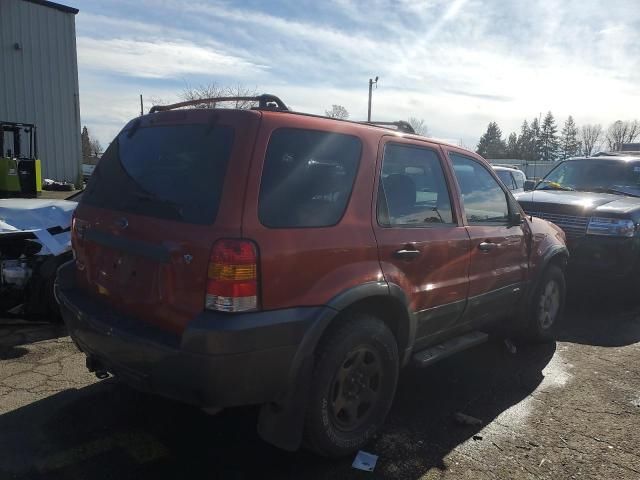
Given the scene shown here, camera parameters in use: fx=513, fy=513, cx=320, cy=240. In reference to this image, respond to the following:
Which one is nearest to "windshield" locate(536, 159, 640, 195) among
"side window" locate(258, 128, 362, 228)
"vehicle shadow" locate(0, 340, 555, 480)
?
"vehicle shadow" locate(0, 340, 555, 480)

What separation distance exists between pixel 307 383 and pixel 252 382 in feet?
1.06

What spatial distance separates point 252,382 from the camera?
2430 mm

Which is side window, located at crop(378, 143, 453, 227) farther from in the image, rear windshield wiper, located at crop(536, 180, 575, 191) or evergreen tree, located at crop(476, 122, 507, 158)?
evergreen tree, located at crop(476, 122, 507, 158)

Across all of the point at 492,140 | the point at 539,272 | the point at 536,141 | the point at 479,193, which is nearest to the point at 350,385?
the point at 479,193

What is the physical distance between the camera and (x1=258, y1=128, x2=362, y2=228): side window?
2.52 metres

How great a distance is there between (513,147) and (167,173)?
9538 cm

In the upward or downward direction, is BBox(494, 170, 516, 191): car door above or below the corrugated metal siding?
below

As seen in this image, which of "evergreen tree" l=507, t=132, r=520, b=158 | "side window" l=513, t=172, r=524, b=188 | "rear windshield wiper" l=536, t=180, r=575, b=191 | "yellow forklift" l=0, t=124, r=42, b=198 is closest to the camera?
"rear windshield wiper" l=536, t=180, r=575, b=191

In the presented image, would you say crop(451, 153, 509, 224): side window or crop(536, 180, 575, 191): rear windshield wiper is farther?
crop(536, 180, 575, 191): rear windshield wiper

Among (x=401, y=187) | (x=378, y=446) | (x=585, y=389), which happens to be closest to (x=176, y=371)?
(x=378, y=446)

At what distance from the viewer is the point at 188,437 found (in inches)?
124

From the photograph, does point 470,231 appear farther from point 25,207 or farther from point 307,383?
point 25,207

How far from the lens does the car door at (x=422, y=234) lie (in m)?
3.09

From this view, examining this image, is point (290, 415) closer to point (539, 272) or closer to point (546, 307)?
point (539, 272)
